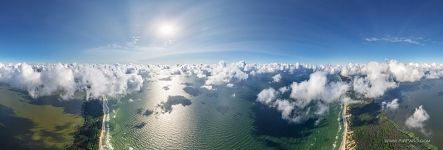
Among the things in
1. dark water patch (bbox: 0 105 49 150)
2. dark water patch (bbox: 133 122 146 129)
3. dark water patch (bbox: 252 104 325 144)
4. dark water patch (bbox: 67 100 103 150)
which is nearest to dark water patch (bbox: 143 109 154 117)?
dark water patch (bbox: 133 122 146 129)

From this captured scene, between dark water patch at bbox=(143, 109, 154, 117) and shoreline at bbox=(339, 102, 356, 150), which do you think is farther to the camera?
dark water patch at bbox=(143, 109, 154, 117)

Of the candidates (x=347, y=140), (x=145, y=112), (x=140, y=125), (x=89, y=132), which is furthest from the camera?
(x=145, y=112)

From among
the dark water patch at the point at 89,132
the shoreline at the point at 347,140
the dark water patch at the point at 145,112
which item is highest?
the dark water patch at the point at 145,112

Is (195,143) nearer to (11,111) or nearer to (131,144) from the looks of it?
(131,144)

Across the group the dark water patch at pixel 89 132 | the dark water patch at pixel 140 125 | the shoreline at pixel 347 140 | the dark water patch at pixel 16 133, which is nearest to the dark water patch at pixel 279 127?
the shoreline at pixel 347 140

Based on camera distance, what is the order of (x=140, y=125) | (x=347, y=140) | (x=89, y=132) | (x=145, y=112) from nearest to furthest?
(x=89, y=132)
(x=347, y=140)
(x=140, y=125)
(x=145, y=112)

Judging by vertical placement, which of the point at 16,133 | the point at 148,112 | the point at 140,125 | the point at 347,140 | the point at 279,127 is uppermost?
the point at 148,112

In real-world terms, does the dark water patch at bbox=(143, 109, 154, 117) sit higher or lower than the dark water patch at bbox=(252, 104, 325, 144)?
higher

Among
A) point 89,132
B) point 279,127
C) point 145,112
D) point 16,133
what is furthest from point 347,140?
point 16,133

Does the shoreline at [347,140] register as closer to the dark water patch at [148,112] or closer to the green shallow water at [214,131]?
the green shallow water at [214,131]

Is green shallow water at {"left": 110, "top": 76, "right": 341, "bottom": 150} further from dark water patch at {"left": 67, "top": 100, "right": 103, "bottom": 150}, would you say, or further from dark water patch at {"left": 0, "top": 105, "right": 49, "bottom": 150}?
dark water patch at {"left": 0, "top": 105, "right": 49, "bottom": 150}

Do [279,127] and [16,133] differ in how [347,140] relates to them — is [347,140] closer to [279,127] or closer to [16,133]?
[279,127]
